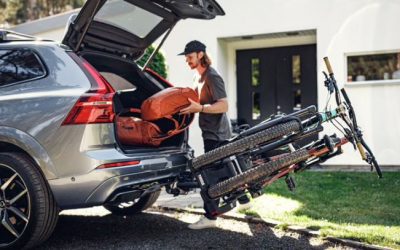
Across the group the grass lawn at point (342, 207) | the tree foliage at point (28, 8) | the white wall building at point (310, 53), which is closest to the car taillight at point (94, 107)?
the grass lawn at point (342, 207)

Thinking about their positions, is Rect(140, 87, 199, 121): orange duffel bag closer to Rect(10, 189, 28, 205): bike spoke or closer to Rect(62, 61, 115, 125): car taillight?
Rect(62, 61, 115, 125): car taillight

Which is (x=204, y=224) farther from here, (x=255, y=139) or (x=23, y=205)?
(x=23, y=205)

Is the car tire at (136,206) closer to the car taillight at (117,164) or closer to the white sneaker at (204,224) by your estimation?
the white sneaker at (204,224)

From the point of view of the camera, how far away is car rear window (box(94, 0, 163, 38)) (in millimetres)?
4738

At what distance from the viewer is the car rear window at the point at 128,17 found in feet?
15.5

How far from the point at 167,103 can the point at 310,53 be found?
7.39 meters

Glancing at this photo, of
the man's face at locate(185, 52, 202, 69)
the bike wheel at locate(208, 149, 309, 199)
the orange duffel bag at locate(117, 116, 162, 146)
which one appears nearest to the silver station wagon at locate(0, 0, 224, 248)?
the orange duffel bag at locate(117, 116, 162, 146)

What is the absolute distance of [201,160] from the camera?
185 inches

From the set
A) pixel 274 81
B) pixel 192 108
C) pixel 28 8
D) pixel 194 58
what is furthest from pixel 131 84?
pixel 28 8

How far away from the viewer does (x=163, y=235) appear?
5.04 meters

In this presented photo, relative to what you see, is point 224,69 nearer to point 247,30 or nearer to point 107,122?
point 247,30

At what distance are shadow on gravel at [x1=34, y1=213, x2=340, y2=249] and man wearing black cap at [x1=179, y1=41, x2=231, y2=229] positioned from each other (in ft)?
0.83

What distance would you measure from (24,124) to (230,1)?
7.49 metres

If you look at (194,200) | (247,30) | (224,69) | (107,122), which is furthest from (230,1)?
(107,122)
